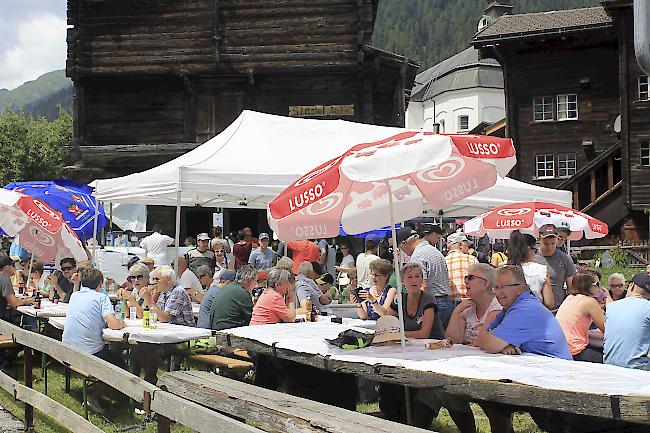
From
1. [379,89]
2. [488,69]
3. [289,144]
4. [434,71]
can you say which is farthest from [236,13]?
[434,71]

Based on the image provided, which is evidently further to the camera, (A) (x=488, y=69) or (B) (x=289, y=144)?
(A) (x=488, y=69)

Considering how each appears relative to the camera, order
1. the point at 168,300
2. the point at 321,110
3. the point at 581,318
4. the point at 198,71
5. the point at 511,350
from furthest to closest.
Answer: the point at 321,110, the point at 198,71, the point at 168,300, the point at 581,318, the point at 511,350

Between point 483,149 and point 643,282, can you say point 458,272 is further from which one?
point 483,149

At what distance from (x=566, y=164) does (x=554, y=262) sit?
91.4ft

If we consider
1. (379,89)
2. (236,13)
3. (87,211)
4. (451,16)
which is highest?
(451,16)

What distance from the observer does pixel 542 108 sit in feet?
118

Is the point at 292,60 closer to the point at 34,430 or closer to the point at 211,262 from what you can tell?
the point at 211,262

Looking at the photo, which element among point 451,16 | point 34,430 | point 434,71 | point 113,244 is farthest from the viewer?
point 451,16

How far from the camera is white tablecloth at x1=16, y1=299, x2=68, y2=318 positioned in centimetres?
981

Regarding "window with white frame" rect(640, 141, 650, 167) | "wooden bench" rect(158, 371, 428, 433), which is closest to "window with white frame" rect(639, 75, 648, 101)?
"window with white frame" rect(640, 141, 650, 167)

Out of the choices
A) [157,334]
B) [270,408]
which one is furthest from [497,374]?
[157,334]

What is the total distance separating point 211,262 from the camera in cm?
1421

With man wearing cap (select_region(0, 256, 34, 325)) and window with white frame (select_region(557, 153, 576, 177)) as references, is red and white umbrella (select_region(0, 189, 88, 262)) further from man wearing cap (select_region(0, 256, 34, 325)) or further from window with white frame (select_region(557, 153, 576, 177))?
window with white frame (select_region(557, 153, 576, 177))

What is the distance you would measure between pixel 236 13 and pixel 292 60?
2342mm
